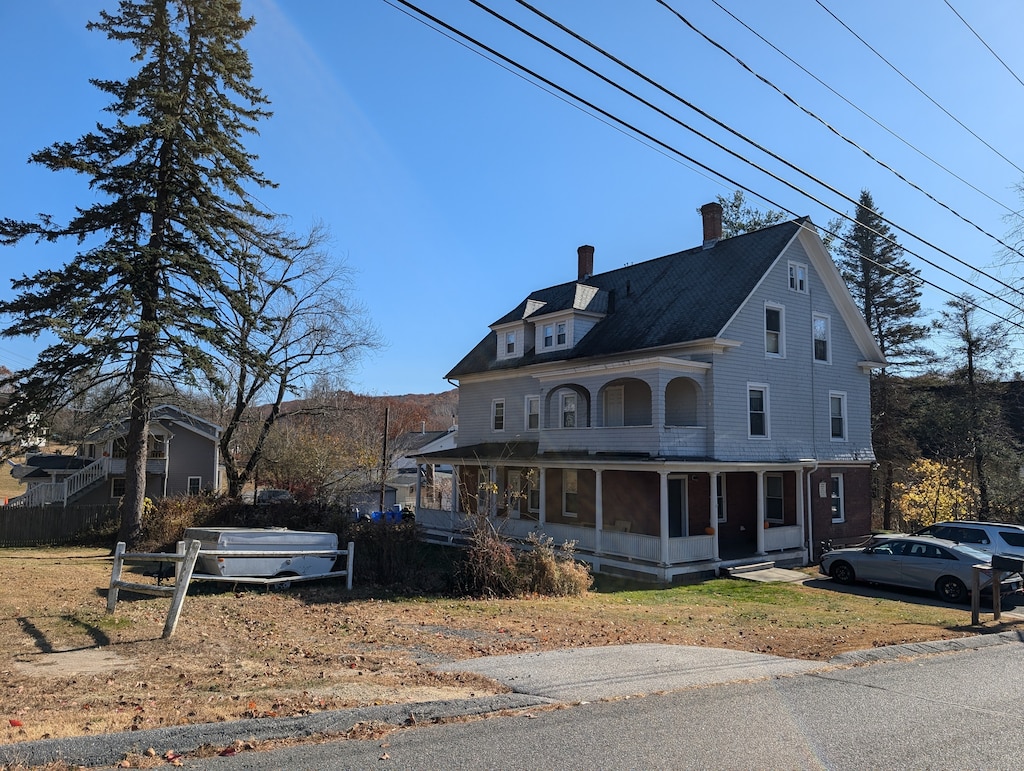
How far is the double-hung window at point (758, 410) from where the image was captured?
75.1ft

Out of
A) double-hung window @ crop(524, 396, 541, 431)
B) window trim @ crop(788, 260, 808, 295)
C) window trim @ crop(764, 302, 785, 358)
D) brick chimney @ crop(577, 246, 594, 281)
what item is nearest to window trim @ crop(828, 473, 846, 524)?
window trim @ crop(764, 302, 785, 358)

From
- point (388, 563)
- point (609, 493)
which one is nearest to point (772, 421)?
point (609, 493)

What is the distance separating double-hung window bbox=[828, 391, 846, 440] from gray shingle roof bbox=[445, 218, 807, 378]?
604 centimetres

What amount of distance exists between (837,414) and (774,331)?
469 centimetres

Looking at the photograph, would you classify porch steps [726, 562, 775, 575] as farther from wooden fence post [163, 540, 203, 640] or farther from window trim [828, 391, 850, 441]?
wooden fence post [163, 540, 203, 640]

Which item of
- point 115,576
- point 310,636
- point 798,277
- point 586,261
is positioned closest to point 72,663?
point 115,576

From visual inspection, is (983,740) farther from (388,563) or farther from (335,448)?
(335,448)

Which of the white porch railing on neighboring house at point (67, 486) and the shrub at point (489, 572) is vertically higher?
the white porch railing on neighboring house at point (67, 486)

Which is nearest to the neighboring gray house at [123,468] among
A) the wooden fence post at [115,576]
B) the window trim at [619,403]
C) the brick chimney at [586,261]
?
the brick chimney at [586,261]

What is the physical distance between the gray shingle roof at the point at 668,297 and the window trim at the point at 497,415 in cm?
157

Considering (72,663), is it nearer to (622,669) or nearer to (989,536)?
(622,669)

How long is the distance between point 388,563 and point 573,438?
8069 millimetres

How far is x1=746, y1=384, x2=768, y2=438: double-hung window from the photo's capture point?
2289 centimetres

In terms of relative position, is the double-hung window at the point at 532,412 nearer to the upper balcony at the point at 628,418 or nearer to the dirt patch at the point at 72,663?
the upper balcony at the point at 628,418
